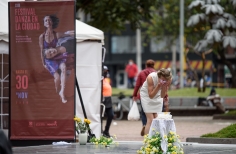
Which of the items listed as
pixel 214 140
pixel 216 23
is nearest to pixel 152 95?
pixel 214 140

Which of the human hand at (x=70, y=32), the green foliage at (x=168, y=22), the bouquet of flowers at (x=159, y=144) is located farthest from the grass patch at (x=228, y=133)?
the green foliage at (x=168, y=22)

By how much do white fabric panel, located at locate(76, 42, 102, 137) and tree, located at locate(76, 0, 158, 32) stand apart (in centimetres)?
1271

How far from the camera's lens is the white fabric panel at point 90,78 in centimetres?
1830

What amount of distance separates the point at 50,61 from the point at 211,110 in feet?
58.9

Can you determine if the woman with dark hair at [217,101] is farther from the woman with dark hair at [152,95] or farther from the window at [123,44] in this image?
the window at [123,44]

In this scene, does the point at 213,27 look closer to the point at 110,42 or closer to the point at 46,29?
the point at 46,29

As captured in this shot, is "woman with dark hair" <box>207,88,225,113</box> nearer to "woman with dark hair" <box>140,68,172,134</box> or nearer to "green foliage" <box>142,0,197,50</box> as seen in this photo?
"woman with dark hair" <box>140,68,172,134</box>


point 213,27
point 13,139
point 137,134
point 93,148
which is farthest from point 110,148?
point 213,27

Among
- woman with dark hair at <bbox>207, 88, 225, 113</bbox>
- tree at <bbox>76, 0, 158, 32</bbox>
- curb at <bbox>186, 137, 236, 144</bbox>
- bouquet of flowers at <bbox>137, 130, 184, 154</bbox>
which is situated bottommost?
woman with dark hair at <bbox>207, 88, 225, 113</bbox>

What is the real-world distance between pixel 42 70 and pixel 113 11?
52.8ft

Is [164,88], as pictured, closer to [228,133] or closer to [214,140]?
[214,140]

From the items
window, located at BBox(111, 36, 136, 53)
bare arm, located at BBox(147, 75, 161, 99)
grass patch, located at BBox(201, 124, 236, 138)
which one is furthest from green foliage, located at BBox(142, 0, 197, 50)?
bare arm, located at BBox(147, 75, 161, 99)

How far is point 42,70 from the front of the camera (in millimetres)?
15922

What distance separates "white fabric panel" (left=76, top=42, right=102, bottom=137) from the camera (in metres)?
18.3
